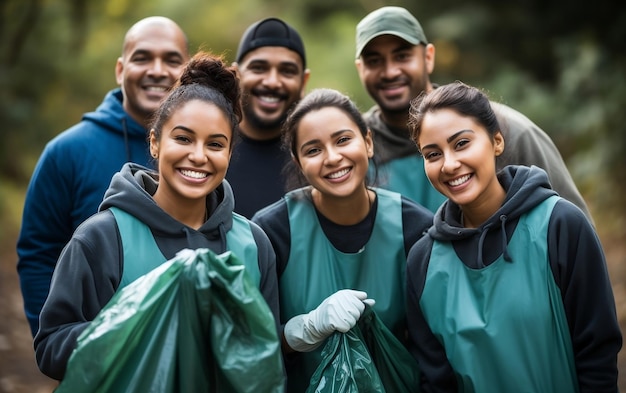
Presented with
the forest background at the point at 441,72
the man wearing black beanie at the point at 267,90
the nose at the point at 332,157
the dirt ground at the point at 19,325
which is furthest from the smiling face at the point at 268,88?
the dirt ground at the point at 19,325

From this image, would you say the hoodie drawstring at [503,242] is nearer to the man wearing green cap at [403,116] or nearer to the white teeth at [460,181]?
the white teeth at [460,181]

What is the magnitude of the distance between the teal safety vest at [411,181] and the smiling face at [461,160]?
1.01 metres

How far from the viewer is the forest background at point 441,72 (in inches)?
350

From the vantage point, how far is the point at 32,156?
9.87 metres

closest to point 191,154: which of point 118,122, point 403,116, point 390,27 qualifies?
point 118,122

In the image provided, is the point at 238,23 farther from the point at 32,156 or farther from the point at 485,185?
the point at 485,185

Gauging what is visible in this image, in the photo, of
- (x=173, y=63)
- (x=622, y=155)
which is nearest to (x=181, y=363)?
(x=173, y=63)

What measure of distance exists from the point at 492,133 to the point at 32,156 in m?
7.28

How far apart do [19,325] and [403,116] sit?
5208mm

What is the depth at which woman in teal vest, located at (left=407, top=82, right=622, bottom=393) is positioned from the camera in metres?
3.52

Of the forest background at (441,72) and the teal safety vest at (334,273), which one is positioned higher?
the forest background at (441,72)

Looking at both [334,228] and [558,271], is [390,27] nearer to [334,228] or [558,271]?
[334,228]

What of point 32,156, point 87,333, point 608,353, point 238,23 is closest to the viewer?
point 87,333

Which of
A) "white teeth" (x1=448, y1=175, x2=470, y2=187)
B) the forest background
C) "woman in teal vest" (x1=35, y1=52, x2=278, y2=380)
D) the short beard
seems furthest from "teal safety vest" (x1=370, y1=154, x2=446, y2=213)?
the forest background
